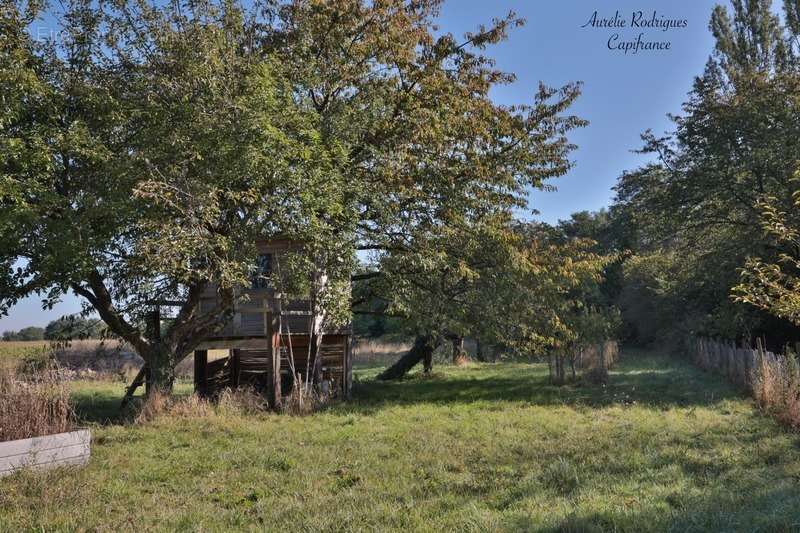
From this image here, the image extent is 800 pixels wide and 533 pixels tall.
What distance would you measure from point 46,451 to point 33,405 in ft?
2.14

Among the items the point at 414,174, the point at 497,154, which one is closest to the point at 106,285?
the point at 414,174

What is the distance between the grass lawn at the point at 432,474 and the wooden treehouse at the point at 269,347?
2.00 meters

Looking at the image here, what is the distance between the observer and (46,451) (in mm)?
6539

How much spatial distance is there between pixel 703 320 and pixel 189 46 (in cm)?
2219

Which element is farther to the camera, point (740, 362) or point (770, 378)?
point (740, 362)

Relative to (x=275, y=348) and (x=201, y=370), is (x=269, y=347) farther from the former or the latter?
(x=201, y=370)

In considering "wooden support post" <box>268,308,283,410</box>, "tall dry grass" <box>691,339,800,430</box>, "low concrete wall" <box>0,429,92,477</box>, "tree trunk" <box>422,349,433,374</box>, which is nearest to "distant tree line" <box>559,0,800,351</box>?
"tall dry grass" <box>691,339,800,430</box>

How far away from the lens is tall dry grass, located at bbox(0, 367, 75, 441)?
6.69 metres

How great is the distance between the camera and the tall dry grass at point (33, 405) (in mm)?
6688

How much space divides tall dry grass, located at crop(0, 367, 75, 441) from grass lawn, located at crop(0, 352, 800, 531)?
2.55 ft

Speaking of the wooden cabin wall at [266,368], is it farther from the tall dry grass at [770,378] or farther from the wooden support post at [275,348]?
the tall dry grass at [770,378]

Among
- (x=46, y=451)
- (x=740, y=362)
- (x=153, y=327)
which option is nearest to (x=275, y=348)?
(x=153, y=327)

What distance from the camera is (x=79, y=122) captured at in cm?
925

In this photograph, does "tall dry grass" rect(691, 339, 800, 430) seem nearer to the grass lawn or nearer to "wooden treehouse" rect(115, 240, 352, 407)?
the grass lawn
